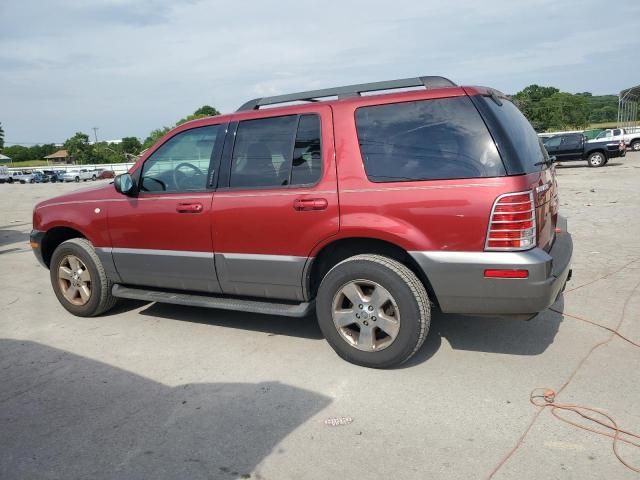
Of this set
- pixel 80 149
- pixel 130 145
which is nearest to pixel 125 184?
pixel 80 149

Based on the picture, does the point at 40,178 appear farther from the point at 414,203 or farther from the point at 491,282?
the point at 491,282

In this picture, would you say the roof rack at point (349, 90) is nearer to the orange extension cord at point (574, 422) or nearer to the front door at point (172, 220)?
the front door at point (172, 220)

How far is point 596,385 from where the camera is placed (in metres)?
3.27

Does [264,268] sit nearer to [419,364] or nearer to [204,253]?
[204,253]

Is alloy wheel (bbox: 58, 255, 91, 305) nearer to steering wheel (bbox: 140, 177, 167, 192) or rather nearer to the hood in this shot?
the hood

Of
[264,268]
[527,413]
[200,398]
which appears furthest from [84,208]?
[527,413]

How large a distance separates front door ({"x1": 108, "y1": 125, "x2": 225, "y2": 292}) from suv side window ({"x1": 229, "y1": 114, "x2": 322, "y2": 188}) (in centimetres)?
26

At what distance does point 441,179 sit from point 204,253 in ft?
6.65

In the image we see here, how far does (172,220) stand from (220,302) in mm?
808

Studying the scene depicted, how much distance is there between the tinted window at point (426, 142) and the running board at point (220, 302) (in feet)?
3.78

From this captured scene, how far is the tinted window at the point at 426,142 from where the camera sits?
323 centimetres

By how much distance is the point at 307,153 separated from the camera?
150 inches

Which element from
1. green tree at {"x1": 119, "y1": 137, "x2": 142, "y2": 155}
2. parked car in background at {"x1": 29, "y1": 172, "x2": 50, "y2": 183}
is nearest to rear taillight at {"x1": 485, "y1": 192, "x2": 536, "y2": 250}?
parked car in background at {"x1": 29, "y1": 172, "x2": 50, "y2": 183}

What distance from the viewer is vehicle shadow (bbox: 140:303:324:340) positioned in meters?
4.49
